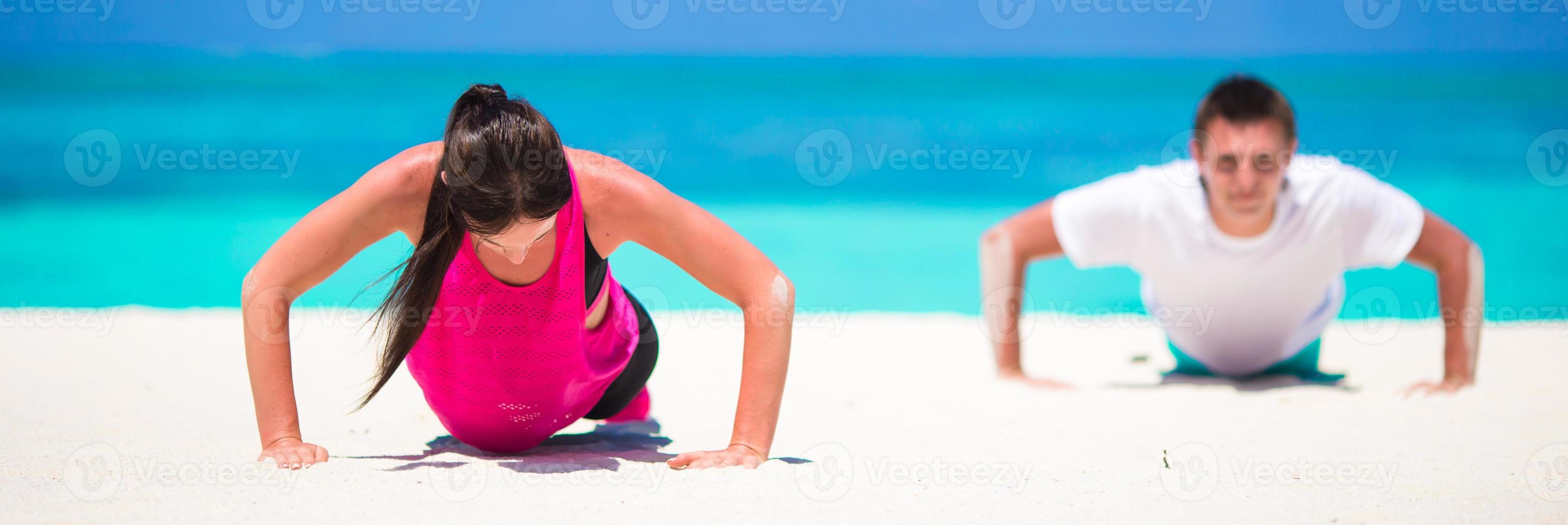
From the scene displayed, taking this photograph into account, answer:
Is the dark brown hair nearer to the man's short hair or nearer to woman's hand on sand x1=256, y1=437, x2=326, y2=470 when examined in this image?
woman's hand on sand x1=256, y1=437, x2=326, y2=470

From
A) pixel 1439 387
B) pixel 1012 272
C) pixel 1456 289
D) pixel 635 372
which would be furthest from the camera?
pixel 1012 272

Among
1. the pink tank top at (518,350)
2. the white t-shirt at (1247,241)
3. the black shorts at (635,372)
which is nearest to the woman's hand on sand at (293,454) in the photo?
the pink tank top at (518,350)

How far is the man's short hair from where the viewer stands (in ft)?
10.5

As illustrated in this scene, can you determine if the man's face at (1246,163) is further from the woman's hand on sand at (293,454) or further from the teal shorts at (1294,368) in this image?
the woman's hand on sand at (293,454)

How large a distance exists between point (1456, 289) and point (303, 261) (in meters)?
3.13

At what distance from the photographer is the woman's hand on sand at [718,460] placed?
201 cm

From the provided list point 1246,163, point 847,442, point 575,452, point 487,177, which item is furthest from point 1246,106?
point 487,177

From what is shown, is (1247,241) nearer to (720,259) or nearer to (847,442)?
(847,442)

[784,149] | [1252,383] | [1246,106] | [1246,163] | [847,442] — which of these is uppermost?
[784,149]

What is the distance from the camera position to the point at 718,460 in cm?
203

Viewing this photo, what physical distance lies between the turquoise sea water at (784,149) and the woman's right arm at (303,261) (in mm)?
4623

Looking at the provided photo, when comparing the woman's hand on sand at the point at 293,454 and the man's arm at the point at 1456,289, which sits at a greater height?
the man's arm at the point at 1456,289

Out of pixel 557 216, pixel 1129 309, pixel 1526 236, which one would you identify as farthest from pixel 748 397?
pixel 1526 236

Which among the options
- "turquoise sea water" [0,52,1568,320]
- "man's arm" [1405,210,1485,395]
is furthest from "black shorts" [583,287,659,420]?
"turquoise sea water" [0,52,1568,320]
